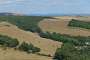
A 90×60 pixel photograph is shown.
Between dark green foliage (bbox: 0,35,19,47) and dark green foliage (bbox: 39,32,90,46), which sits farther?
dark green foliage (bbox: 39,32,90,46)

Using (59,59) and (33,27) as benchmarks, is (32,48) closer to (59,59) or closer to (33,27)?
(59,59)

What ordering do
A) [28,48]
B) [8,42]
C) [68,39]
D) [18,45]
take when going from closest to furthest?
1. [28,48]
2. [8,42]
3. [18,45]
4. [68,39]

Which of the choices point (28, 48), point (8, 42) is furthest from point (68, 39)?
point (28, 48)

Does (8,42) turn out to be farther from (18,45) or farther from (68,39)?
(68,39)

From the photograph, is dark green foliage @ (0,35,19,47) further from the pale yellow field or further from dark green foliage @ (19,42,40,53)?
the pale yellow field

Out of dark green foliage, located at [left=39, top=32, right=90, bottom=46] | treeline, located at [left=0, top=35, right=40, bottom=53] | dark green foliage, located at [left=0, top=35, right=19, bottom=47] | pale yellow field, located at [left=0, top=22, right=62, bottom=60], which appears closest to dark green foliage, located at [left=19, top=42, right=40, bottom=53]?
treeline, located at [left=0, top=35, right=40, bottom=53]

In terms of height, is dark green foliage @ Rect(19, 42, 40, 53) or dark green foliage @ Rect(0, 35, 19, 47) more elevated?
dark green foliage @ Rect(0, 35, 19, 47)

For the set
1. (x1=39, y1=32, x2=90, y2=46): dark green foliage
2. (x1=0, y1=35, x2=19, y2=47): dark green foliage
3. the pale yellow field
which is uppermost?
(x1=0, y1=35, x2=19, y2=47): dark green foliage

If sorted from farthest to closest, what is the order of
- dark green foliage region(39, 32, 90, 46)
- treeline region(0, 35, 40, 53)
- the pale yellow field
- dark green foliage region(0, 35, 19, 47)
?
dark green foliage region(39, 32, 90, 46) < dark green foliage region(0, 35, 19, 47) < treeline region(0, 35, 40, 53) < the pale yellow field

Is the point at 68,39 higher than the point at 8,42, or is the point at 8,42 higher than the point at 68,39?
the point at 8,42

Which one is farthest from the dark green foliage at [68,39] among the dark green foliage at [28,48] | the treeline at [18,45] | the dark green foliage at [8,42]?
the dark green foliage at [8,42]

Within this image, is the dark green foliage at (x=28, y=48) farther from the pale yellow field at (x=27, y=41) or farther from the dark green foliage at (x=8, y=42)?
the dark green foliage at (x=8, y=42)
